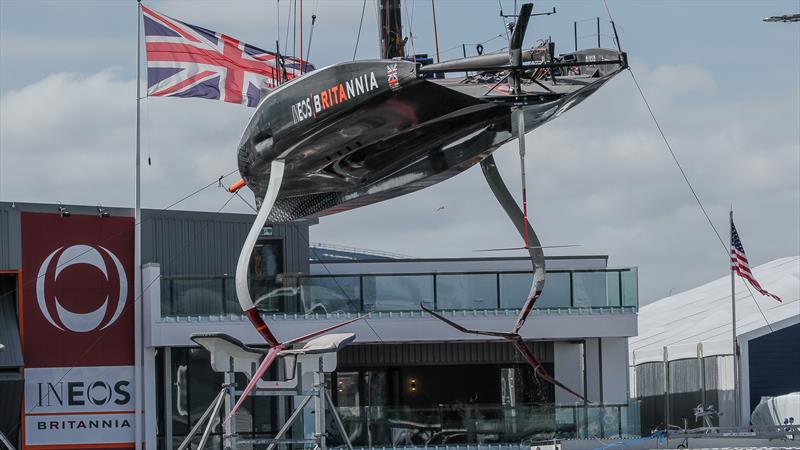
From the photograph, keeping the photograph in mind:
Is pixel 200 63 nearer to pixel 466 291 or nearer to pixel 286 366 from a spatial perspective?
pixel 466 291

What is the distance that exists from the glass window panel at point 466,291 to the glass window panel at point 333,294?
187 cm

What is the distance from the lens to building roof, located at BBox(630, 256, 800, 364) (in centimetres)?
4831

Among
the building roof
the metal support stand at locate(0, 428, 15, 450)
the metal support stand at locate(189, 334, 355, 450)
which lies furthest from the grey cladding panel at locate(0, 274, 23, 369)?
the building roof

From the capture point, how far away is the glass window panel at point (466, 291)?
4034 centimetres

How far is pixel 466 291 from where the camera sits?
4047 centimetres

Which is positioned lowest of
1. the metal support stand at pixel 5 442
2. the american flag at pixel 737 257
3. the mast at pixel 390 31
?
the metal support stand at pixel 5 442

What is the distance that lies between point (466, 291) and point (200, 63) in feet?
25.5

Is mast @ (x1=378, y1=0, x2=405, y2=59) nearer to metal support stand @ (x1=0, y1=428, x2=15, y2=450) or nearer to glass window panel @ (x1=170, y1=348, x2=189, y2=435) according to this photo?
metal support stand @ (x1=0, y1=428, x2=15, y2=450)

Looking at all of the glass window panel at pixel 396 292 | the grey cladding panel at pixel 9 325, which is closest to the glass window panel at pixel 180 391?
the grey cladding panel at pixel 9 325

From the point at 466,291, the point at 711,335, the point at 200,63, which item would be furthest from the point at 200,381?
the point at 711,335

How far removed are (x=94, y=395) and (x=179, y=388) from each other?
81.1 inches

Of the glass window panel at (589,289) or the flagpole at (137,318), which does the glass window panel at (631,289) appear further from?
the flagpole at (137,318)

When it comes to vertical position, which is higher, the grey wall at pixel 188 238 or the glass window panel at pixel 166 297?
the grey wall at pixel 188 238

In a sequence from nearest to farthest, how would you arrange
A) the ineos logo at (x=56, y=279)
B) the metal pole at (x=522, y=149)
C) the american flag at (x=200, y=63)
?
the metal pole at (x=522, y=149), the american flag at (x=200, y=63), the ineos logo at (x=56, y=279)
